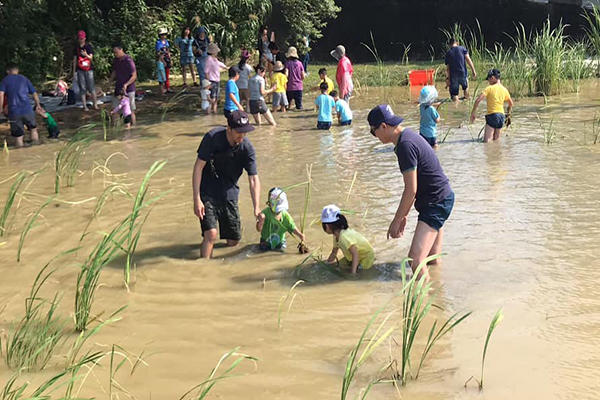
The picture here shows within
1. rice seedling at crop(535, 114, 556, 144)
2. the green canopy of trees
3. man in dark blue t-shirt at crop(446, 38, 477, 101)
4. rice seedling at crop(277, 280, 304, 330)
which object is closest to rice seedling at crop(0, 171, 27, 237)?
rice seedling at crop(277, 280, 304, 330)

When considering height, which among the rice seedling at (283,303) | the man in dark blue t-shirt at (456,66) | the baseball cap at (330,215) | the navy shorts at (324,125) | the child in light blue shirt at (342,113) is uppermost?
the man in dark blue t-shirt at (456,66)

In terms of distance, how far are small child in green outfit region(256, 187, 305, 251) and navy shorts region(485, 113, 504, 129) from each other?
5446 mm

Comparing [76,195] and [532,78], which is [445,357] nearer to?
[76,195]

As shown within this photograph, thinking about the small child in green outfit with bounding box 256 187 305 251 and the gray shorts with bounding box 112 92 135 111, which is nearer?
the small child in green outfit with bounding box 256 187 305 251

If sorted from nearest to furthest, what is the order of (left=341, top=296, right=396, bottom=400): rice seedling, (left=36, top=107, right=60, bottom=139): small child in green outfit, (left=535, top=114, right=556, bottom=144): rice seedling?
(left=341, top=296, right=396, bottom=400): rice seedling → (left=535, top=114, right=556, bottom=144): rice seedling → (left=36, top=107, right=60, bottom=139): small child in green outfit

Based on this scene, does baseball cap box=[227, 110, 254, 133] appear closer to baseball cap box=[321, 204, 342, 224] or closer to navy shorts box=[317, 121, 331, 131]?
baseball cap box=[321, 204, 342, 224]

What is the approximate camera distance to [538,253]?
6.43 m

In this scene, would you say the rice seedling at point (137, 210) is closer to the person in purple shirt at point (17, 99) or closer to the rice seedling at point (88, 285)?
the rice seedling at point (88, 285)

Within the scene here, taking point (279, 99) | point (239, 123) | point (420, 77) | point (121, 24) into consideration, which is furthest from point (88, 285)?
point (121, 24)

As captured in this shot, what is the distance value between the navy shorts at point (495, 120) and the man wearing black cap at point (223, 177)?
5.59m

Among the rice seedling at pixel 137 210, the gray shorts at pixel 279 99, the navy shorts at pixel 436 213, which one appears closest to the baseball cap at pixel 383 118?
the navy shorts at pixel 436 213

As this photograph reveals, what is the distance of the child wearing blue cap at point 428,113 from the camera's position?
1005 cm

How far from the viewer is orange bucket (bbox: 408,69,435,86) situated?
17.2 m

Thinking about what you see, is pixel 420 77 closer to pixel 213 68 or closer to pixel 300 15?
pixel 300 15
